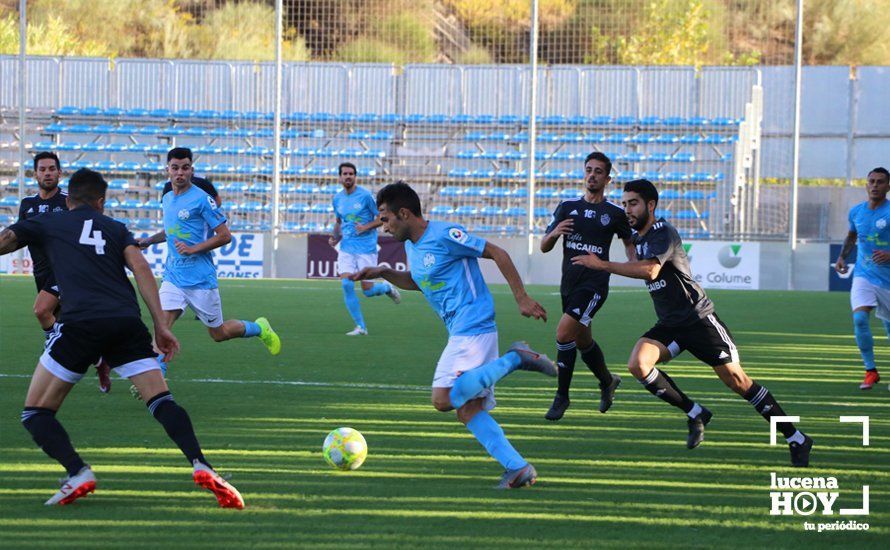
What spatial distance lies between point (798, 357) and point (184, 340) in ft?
23.7

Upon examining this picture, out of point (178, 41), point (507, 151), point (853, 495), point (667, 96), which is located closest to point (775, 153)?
point (667, 96)

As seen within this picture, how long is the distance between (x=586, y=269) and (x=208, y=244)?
3202 mm

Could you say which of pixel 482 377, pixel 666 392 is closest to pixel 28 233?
pixel 482 377

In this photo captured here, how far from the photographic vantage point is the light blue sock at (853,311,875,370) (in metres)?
11.5

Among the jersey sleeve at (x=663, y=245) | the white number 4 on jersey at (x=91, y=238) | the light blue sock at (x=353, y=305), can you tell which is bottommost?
the light blue sock at (x=353, y=305)

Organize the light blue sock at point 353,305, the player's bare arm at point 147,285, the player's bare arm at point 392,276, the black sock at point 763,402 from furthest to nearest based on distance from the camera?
the light blue sock at point 353,305 → the black sock at point 763,402 → the player's bare arm at point 392,276 → the player's bare arm at point 147,285

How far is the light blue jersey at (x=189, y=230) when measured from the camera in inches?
420

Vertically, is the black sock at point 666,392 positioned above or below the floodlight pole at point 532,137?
below

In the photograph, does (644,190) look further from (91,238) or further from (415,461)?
(91,238)

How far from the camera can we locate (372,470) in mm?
7031

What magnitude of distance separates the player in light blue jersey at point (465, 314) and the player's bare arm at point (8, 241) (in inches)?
69.3

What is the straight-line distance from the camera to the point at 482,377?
642 centimetres

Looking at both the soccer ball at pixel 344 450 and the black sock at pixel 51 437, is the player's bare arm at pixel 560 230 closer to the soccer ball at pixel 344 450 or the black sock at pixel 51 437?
the soccer ball at pixel 344 450

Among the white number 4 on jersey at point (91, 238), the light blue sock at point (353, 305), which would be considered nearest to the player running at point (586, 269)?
the white number 4 on jersey at point (91, 238)
